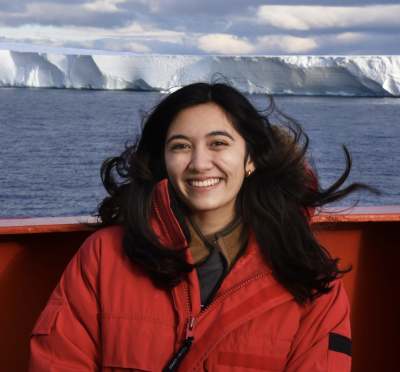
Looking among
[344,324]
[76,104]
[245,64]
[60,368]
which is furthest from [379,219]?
[76,104]

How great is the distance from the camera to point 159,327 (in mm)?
1041

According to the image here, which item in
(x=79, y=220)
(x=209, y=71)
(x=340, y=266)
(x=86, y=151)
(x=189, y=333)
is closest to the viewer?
(x=189, y=333)

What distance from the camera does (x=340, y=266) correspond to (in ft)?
5.12

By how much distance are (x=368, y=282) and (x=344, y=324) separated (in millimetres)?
585

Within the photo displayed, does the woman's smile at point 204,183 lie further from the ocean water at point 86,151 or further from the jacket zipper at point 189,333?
the ocean water at point 86,151

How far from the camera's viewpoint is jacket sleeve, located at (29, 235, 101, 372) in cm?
103

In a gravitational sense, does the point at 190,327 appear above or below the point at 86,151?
below

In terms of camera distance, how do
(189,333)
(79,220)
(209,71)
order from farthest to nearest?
1. (209,71)
2. (79,220)
3. (189,333)

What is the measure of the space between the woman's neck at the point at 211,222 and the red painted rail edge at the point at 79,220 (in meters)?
0.31

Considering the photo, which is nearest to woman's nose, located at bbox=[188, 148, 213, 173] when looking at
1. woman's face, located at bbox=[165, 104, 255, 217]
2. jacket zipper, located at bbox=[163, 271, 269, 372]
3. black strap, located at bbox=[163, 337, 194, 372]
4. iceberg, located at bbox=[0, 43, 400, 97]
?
woman's face, located at bbox=[165, 104, 255, 217]

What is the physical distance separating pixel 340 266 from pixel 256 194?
530 millimetres

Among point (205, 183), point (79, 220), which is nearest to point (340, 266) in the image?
point (205, 183)

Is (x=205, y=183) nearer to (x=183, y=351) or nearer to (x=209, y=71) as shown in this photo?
(x=183, y=351)

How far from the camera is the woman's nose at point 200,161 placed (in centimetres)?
107
